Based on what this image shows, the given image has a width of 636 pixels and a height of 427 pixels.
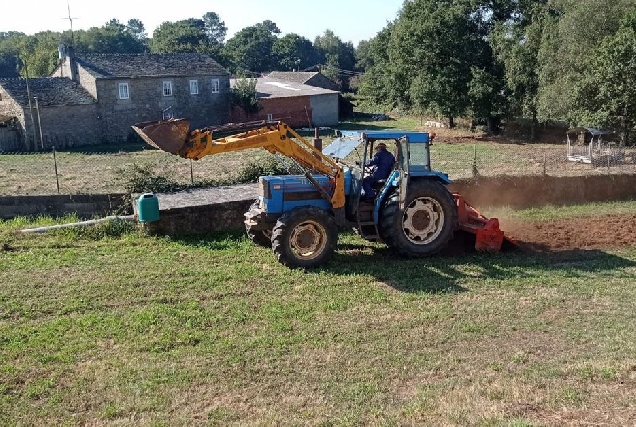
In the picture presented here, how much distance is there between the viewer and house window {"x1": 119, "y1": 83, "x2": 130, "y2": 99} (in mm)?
37719

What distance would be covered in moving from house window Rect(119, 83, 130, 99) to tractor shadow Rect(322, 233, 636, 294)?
95.5 feet

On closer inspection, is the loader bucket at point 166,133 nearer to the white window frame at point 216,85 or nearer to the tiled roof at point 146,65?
the tiled roof at point 146,65

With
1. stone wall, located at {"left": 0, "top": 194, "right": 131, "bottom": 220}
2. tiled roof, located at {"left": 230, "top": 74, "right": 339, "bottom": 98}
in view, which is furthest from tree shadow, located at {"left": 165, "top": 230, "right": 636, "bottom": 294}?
tiled roof, located at {"left": 230, "top": 74, "right": 339, "bottom": 98}

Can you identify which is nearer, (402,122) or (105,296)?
(105,296)

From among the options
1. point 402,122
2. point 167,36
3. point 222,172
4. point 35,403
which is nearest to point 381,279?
point 35,403

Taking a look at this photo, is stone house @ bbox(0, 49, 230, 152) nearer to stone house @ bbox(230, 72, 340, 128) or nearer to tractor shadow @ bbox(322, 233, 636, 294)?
stone house @ bbox(230, 72, 340, 128)

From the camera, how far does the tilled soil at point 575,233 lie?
12605 millimetres

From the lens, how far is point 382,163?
38.4ft

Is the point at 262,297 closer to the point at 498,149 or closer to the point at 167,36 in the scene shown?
the point at 498,149

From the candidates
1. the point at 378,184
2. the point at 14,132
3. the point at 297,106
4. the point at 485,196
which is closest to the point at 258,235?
the point at 378,184

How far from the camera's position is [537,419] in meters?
6.02

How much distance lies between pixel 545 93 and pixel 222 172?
626 inches

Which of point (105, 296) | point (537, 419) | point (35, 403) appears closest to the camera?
point (537, 419)

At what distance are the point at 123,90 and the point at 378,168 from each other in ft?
98.1
